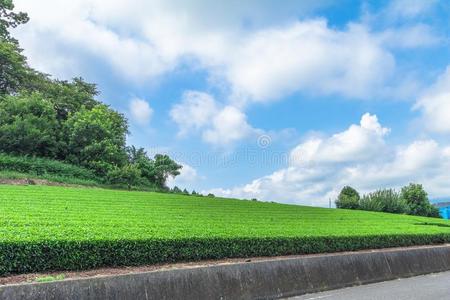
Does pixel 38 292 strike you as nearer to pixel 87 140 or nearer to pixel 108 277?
pixel 108 277

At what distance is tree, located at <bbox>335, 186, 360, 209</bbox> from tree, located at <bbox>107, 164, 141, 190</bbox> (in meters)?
19.2

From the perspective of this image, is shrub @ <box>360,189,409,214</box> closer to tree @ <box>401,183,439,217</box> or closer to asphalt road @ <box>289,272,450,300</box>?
tree @ <box>401,183,439,217</box>

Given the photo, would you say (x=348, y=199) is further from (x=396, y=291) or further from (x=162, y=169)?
(x=396, y=291)

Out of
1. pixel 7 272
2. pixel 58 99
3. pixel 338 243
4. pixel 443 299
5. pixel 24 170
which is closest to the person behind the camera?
pixel 7 272

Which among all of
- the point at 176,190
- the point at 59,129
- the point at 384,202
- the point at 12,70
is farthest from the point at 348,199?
the point at 12,70

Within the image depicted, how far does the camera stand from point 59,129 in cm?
3152

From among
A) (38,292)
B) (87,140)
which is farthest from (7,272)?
(87,140)

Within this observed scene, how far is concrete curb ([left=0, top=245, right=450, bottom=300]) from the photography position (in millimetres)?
5270

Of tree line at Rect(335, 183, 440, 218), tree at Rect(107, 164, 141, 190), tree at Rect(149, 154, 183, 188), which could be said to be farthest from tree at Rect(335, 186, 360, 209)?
tree at Rect(107, 164, 141, 190)

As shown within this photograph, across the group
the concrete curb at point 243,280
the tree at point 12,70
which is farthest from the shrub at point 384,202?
the tree at point 12,70

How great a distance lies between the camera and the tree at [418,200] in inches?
1625

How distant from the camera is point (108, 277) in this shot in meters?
5.60

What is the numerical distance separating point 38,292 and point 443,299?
6115 millimetres

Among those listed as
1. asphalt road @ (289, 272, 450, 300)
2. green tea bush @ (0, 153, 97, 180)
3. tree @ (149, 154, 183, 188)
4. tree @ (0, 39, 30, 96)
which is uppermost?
tree @ (0, 39, 30, 96)
